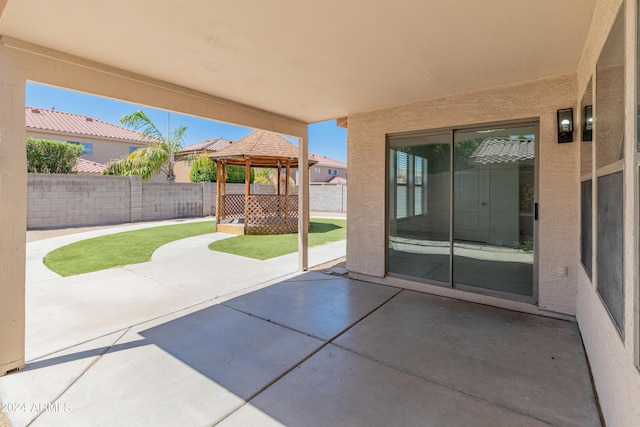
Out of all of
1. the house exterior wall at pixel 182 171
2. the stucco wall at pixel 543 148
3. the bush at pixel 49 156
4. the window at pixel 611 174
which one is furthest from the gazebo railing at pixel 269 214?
the house exterior wall at pixel 182 171

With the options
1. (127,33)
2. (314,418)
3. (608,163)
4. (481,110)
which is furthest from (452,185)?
(127,33)

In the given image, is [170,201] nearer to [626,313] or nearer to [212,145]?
[212,145]

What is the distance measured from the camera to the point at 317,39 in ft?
9.95

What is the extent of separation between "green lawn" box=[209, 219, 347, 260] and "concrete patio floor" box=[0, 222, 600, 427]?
11.4 ft

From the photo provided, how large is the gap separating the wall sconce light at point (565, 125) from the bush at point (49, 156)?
1803 cm

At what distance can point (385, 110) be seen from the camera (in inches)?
216

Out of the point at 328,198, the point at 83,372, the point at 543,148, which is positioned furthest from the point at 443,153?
the point at 328,198

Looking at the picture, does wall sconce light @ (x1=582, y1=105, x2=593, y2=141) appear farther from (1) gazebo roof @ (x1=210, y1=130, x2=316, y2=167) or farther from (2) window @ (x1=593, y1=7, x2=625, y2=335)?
(1) gazebo roof @ (x1=210, y1=130, x2=316, y2=167)

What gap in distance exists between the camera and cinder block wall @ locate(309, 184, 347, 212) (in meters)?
22.0

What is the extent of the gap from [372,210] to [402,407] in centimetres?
371

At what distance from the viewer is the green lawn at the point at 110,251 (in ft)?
22.1

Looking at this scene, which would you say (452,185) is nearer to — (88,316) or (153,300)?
(153,300)

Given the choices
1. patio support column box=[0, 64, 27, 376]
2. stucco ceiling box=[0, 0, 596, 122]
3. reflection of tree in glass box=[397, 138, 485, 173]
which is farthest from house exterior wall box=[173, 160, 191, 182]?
patio support column box=[0, 64, 27, 376]

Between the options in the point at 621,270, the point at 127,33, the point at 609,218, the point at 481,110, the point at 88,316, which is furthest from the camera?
the point at 481,110
